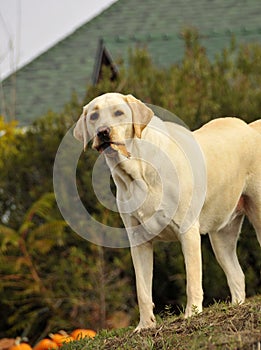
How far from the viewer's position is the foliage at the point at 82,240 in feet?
35.2

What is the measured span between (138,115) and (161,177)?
0.47m

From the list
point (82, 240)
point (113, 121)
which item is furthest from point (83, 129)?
point (82, 240)

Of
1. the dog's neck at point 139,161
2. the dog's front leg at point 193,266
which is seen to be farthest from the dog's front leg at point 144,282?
the dog's neck at point 139,161

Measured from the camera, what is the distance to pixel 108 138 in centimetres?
589

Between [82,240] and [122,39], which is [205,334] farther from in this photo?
[122,39]

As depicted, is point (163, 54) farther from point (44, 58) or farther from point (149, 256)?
point (149, 256)

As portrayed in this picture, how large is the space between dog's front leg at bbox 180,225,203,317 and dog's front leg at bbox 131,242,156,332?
316 mm

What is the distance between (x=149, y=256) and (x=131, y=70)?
5.94m

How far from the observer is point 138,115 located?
616 cm

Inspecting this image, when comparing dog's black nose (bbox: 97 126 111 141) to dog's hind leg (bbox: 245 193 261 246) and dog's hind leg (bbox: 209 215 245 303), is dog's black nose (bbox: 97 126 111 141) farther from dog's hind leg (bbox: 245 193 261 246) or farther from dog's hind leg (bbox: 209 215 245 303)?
dog's hind leg (bbox: 209 215 245 303)

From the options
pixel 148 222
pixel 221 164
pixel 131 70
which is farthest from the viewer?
pixel 131 70

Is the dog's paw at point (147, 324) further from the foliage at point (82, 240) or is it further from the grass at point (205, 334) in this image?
the foliage at point (82, 240)

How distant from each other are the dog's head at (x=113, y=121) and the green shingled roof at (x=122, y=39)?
1033 centimetres

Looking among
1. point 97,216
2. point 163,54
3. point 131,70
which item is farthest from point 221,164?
point 163,54
